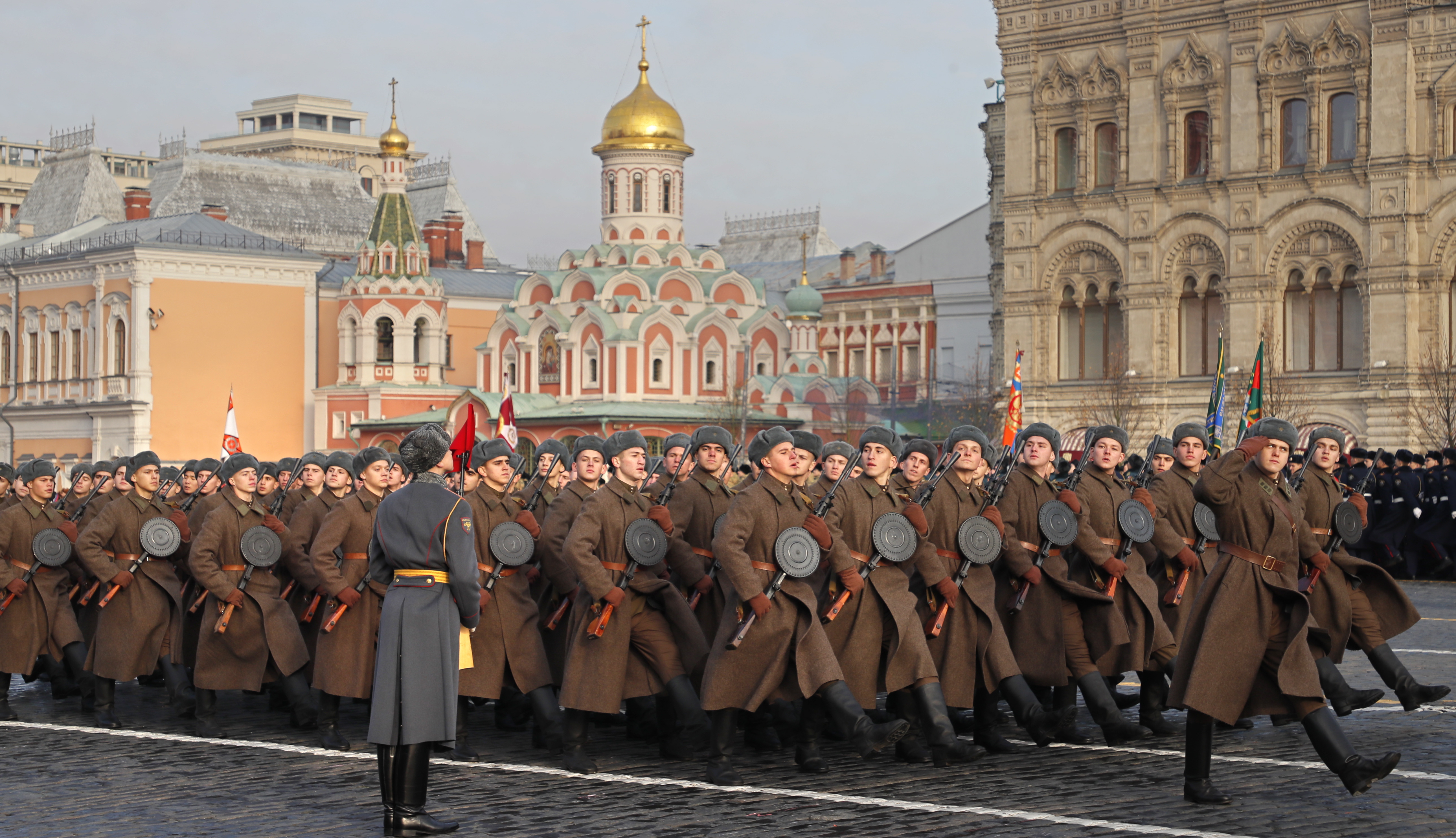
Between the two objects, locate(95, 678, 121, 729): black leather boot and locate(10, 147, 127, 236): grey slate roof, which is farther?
locate(10, 147, 127, 236): grey slate roof

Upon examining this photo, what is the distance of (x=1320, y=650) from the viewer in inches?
356

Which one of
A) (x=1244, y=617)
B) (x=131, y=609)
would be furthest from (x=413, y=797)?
(x=131, y=609)

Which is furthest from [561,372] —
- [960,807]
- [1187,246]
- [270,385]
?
[960,807]

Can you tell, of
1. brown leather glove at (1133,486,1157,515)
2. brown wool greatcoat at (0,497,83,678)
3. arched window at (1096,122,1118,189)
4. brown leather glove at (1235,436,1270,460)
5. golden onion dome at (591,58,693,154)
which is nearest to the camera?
brown leather glove at (1235,436,1270,460)

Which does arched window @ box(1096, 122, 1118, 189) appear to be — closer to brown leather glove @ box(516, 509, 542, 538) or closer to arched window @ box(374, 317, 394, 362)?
arched window @ box(374, 317, 394, 362)

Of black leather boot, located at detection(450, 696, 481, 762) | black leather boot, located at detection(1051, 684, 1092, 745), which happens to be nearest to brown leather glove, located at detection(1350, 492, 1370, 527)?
black leather boot, located at detection(1051, 684, 1092, 745)

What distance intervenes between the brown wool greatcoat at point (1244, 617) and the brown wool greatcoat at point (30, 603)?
7.52 meters

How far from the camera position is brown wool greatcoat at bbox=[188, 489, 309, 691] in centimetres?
1095

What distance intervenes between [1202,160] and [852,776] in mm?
30749

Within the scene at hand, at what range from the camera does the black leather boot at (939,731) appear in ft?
29.6

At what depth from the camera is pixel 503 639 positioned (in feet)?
33.1

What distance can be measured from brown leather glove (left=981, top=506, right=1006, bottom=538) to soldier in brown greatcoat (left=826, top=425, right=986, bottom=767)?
1.50 ft

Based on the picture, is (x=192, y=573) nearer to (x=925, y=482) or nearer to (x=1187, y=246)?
(x=925, y=482)

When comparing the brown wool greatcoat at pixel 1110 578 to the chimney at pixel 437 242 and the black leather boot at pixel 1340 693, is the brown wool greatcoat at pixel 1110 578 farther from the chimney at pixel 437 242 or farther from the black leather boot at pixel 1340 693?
the chimney at pixel 437 242
